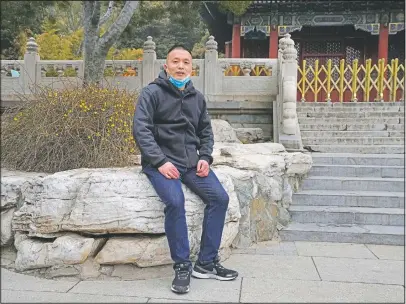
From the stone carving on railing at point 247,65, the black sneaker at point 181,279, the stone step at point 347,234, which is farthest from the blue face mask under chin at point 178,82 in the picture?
the stone carving on railing at point 247,65

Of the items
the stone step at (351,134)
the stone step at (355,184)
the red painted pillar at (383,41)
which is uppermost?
the red painted pillar at (383,41)

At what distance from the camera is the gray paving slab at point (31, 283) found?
265 cm

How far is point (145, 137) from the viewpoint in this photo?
8.92 feet

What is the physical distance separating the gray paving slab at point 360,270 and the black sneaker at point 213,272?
2.15ft

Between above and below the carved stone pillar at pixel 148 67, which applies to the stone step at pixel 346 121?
below

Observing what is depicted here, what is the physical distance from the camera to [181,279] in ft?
8.48

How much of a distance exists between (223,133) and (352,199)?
117 inches

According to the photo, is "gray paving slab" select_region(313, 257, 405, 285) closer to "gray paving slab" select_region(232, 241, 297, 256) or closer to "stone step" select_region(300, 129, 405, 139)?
"gray paving slab" select_region(232, 241, 297, 256)

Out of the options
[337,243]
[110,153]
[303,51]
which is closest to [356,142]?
[337,243]

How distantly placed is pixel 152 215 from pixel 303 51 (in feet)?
40.9

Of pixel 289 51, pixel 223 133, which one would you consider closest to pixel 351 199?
pixel 223 133

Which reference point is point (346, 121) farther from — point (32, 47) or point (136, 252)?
point (32, 47)

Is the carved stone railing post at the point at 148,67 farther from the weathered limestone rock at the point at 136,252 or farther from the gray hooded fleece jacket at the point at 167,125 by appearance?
the weathered limestone rock at the point at 136,252

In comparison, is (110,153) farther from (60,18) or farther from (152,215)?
(60,18)
